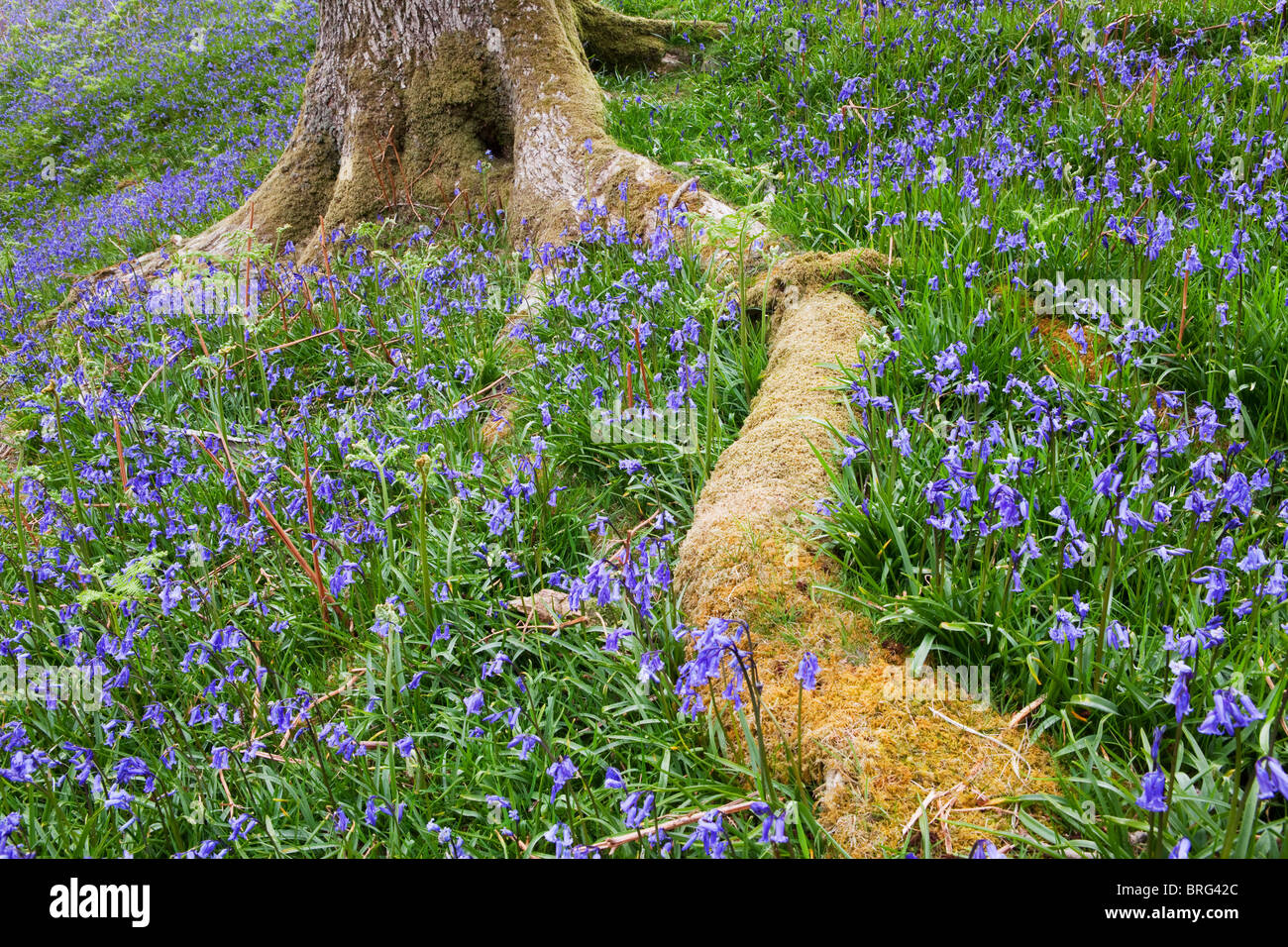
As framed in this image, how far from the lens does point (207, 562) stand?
3.68m

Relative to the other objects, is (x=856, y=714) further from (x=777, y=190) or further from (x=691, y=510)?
(x=777, y=190)

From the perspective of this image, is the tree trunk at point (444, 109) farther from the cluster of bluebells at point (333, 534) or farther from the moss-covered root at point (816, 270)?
the moss-covered root at point (816, 270)

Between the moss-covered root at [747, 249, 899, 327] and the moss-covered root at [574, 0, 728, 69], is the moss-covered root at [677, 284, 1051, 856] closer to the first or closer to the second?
the moss-covered root at [747, 249, 899, 327]

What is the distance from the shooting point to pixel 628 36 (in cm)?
823

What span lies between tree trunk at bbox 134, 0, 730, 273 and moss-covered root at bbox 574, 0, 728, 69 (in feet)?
6.06

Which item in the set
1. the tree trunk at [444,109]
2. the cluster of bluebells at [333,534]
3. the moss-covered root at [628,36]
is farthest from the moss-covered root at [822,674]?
the moss-covered root at [628,36]

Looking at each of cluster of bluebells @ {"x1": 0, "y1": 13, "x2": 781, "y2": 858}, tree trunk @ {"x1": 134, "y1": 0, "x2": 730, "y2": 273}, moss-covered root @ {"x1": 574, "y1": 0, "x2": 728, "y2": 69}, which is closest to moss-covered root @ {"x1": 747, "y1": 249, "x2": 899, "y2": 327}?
cluster of bluebells @ {"x1": 0, "y1": 13, "x2": 781, "y2": 858}

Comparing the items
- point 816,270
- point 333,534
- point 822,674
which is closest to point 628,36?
point 816,270

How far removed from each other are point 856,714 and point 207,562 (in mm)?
2908

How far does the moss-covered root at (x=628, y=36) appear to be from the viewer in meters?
8.10

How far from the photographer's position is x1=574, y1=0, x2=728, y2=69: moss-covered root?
8102 millimetres

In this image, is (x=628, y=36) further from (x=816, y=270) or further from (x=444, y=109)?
(x=816, y=270)

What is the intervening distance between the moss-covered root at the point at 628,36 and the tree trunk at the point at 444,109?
185 centimetres

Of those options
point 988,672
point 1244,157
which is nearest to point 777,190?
point 1244,157
